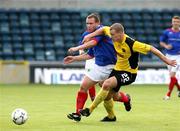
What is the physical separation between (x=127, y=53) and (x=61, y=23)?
20732 mm

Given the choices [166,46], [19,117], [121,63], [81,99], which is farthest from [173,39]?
[19,117]

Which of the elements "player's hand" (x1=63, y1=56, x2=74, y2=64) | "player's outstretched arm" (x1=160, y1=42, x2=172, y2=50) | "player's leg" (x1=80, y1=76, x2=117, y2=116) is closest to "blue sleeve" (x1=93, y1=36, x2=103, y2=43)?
"player's hand" (x1=63, y1=56, x2=74, y2=64)

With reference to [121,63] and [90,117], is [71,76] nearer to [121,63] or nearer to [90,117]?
[90,117]

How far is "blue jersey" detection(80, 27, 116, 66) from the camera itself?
11500 millimetres

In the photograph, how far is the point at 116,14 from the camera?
3191 cm

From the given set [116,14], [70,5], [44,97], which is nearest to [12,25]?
[70,5]

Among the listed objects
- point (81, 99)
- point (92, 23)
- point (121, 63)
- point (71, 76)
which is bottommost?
point (71, 76)

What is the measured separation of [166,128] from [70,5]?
71.1ft

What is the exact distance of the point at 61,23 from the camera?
31438 mm

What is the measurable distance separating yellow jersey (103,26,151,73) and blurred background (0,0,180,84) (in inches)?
639

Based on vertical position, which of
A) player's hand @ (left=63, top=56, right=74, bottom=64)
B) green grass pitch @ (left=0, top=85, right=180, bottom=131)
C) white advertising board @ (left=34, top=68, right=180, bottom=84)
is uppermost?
player's hand @ (left=63, top=56, right=74, bottom=64)

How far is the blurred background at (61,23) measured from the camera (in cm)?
2955

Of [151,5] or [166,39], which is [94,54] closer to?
[166,39]

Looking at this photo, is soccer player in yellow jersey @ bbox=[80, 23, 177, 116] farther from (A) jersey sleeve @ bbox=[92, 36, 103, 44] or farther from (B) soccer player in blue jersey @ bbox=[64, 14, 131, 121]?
(B) soccer player in blue jersey @ bbox=[64, 14, 131, 121]
